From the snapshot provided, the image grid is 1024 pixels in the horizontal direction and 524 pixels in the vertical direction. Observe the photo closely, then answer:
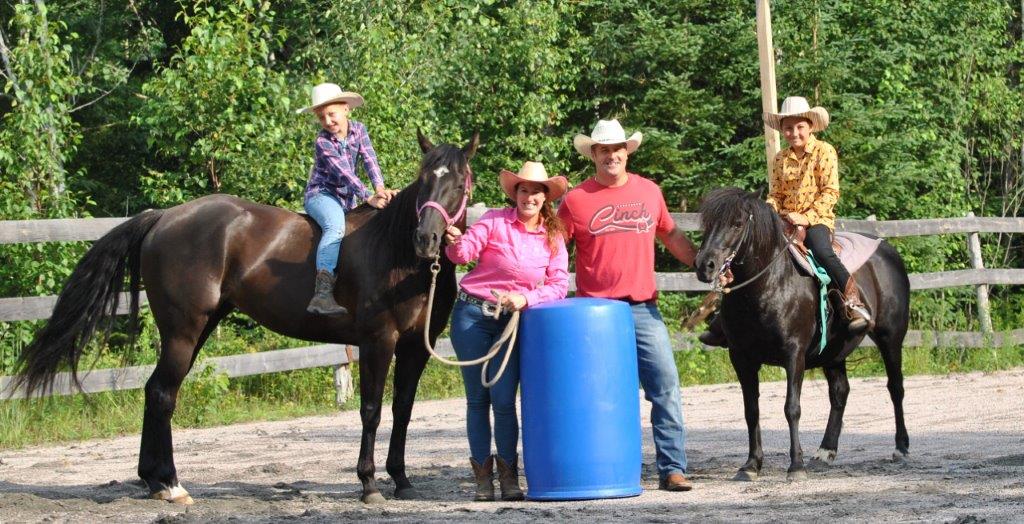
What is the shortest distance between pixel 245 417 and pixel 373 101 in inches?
145

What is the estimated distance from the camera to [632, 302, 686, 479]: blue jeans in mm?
7215

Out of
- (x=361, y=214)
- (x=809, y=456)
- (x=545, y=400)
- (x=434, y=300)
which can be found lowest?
(x=809, y=456)

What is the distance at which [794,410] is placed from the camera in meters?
7.80

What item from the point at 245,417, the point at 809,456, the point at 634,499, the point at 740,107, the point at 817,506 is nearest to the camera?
the point at 817,506

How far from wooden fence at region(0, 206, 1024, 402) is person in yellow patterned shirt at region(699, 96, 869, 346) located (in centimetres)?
249

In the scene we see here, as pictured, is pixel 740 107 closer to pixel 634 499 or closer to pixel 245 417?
pixel 245 417

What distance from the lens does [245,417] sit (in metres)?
11.6

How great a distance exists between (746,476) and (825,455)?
0.87 meters

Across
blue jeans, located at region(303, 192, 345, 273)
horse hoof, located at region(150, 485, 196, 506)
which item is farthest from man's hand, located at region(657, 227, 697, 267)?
horse hoof, located at region(150, 485, 196, 506)

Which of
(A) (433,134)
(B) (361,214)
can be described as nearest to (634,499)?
(B) (361,214)

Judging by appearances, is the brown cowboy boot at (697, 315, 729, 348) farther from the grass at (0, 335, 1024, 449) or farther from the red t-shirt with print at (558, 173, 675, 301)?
the grass at (0, 335, 1024, 449)

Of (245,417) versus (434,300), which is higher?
(434,300)

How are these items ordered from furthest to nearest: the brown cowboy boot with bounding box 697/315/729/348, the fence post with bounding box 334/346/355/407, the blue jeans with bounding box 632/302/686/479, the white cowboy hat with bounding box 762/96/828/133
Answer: the fence post with bounding box 334/346/355/407 < the brown cowboy boot with bounding box 697/315/729/348 < the white cowboy hat with bounding box 762/96/828/133 < the blue jeans with bounding box 632/302/686/479

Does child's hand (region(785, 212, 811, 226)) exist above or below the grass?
above
